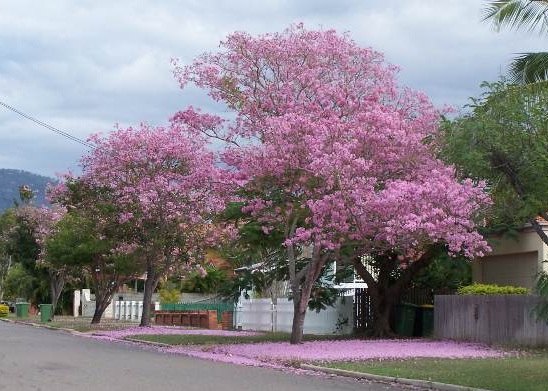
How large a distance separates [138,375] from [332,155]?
805 centimetres

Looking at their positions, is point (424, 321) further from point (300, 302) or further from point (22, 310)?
point (22, 310)

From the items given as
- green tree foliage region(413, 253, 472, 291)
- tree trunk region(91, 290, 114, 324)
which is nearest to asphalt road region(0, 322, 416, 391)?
green tree foliage region(413, 253, 472, 291)

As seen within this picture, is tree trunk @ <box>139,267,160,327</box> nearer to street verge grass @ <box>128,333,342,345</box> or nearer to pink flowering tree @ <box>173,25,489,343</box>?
street verge grass @ <box>128,333,342,345</box>

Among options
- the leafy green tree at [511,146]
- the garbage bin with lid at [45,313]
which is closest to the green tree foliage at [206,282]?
the garbage bin with lid at [45,313]

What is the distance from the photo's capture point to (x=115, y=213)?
34.1 meters

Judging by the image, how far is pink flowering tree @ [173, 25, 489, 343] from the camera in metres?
20.6

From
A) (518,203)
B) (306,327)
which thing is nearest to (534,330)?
(518,203)

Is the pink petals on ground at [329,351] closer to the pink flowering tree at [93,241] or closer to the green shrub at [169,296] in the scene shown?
the pink flowering tree at [93,241]

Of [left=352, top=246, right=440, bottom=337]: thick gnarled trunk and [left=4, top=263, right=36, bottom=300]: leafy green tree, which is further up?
[left=4, top=263, right=36, bottom=300]: leafy green tree

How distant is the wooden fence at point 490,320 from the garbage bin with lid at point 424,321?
215cm

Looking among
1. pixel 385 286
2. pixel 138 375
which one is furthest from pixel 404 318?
pixel 138 375

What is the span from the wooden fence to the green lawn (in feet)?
6.66

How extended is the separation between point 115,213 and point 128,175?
6.00 feet

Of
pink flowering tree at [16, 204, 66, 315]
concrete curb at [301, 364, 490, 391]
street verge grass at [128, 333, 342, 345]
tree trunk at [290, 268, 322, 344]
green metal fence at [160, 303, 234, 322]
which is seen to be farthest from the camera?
pink flowering tree at [16, 204, 66, 315]
